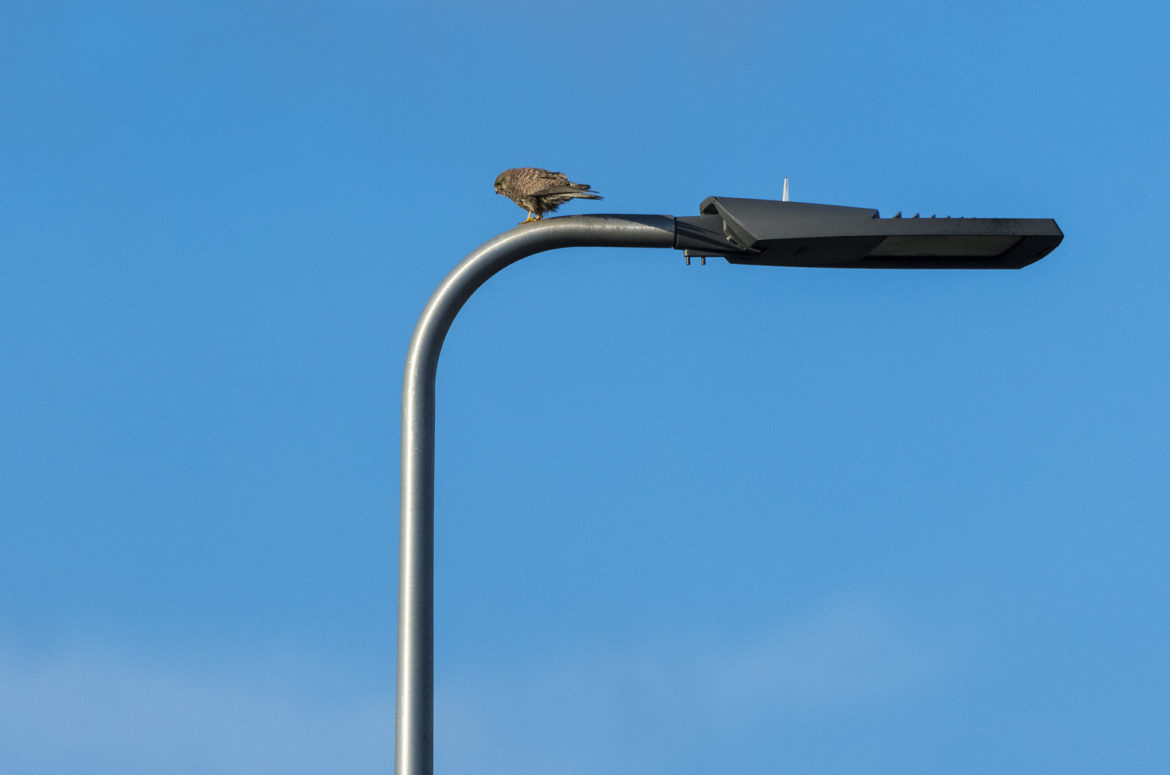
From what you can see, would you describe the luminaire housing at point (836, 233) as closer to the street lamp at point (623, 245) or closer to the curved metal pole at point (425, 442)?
the street lamp at point (623, 245)

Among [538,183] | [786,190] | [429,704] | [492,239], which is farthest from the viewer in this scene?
[538,183]

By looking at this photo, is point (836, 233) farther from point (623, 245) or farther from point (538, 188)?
point (538, 188)

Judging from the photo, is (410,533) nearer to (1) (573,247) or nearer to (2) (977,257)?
(1) (573,247)

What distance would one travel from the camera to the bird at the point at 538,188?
6488 millimetres

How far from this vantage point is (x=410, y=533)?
15.0ft

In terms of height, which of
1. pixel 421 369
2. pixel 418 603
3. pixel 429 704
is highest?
pixel 421 369

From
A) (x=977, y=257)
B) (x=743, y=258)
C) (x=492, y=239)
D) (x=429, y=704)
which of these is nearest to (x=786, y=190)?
(x=743, y=258)

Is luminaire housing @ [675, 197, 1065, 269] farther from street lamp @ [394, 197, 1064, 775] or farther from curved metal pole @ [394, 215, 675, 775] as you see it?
curved metal pole @ [394, 215, 675, 775]

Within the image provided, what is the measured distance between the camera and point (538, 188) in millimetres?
6574

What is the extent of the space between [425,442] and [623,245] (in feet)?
3.54

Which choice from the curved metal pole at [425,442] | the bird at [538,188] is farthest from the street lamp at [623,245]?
the bird at [538,188]

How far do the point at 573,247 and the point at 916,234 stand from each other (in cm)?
126

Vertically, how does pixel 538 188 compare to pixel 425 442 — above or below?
above

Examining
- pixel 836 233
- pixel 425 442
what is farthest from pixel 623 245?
pixel 425 442
